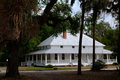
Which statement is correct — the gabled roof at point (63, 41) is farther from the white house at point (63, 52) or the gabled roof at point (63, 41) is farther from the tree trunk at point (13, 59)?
the tree trunk at point (13, 59)

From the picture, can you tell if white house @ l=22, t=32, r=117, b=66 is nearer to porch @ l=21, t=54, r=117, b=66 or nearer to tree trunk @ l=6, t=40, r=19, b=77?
porch @ l=21, t=54, r=117, b=66

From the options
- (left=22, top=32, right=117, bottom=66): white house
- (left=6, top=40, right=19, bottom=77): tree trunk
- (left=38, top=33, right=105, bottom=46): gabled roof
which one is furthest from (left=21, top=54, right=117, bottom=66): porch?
(left=6, top=40, right=19, bottom=77): tree trunk

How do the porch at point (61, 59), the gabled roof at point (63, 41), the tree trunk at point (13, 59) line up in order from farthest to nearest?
the gabled roof at point (63, 41), the porch at point (61, 59), the tree trunk at point (13, 59)

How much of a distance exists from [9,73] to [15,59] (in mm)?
1143

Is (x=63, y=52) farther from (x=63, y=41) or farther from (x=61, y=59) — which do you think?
(x=63, y=41)

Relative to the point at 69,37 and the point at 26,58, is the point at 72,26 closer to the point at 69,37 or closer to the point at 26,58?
the point at 69,37

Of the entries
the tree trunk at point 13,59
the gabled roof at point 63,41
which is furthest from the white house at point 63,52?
the tree trunk at point 13,59

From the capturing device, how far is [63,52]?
60594 mm

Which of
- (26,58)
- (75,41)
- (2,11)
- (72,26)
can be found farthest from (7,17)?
(26,58)

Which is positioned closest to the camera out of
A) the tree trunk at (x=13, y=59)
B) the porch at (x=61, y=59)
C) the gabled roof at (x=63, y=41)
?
the tree trunk at (x=13, y=59)

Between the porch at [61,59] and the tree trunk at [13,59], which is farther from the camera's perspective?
the porch at [61,59]

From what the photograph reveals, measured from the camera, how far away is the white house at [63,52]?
60750mm

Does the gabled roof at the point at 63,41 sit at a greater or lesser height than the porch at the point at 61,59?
greater

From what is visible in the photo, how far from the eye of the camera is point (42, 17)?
23.5 m
